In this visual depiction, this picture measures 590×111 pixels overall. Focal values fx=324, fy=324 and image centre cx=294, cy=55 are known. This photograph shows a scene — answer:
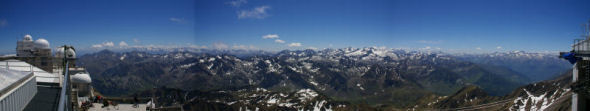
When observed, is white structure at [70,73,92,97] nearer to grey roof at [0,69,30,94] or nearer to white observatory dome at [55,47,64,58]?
white observatory dome at [55,47,64,58]

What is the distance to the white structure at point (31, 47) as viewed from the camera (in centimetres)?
6120

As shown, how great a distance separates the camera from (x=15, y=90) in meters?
19.0

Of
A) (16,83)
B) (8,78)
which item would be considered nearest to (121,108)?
(8,78)

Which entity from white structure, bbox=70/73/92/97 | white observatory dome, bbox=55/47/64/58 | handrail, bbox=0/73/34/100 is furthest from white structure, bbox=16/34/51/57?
handrail, bbox=0/73/34/100

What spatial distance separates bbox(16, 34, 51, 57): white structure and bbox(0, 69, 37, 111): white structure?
47276mm

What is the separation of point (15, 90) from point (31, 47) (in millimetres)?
58056

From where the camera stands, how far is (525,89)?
6777 inches

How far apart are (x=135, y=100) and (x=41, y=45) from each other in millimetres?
42714

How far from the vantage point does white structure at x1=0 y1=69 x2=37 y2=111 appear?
685 inches

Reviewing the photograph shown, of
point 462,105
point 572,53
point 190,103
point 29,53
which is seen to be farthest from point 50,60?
point 462,105

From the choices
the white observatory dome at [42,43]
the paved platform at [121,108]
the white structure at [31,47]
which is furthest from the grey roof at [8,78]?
the white observatory dome at [42,43]

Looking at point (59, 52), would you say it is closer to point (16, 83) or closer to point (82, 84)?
point (82, 84)

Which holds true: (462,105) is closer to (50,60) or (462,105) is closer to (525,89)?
(525,89)

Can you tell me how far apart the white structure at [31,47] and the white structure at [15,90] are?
155ft
